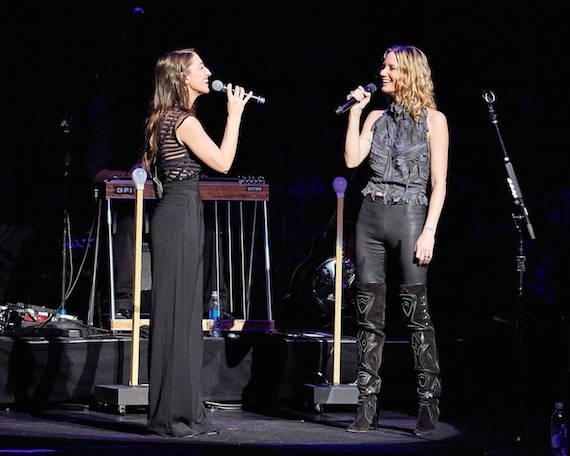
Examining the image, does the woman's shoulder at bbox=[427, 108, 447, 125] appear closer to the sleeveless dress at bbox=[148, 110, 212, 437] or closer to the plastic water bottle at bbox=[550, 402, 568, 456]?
the sleeveless dress at bbox=[148, 110, 212, 437]

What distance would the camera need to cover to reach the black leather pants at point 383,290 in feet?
14.7

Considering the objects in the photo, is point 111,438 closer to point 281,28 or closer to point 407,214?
point 407,214

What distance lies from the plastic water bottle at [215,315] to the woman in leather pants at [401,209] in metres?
1.46

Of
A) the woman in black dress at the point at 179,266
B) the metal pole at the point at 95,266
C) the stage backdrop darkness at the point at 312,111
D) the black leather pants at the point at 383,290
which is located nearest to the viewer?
the woman in black dress at the point at 179,266

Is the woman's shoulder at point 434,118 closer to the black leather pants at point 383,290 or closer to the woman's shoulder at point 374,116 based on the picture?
the woman's shoulder at point 374,116

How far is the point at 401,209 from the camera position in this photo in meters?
4.48

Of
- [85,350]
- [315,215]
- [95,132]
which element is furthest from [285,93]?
[85,350]

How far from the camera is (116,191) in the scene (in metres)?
6.40

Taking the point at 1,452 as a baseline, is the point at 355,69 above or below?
above

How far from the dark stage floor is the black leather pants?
249 millimetres

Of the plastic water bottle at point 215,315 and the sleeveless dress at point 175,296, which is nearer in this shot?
the sleeveless dress at point 175,296

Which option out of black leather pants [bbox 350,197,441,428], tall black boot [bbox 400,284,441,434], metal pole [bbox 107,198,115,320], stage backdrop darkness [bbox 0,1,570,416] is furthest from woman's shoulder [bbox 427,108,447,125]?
metal pole [bbox 107,198,115,320]

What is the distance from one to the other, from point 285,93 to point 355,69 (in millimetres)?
612

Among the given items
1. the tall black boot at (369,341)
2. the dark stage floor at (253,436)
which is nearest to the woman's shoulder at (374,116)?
the tall black boot at (369,341)
